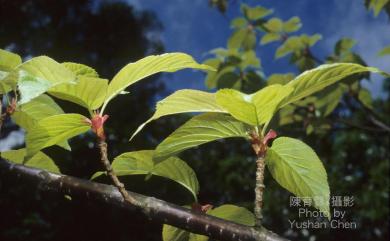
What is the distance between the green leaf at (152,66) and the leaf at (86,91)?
1.0 inches

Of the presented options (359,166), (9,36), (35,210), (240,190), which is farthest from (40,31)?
(359,166)

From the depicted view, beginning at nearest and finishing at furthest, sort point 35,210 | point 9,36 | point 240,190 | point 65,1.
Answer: point 35,210
point 9,36
point 240,190
point 65,1

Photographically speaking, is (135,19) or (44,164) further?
→ (135,19)

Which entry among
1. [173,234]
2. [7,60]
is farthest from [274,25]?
[7,60]

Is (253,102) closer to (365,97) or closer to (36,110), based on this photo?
(36,110)

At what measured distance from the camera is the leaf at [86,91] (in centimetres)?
62

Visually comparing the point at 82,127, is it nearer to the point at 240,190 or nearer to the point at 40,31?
the point at 240,190

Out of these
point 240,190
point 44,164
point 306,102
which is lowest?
point 240,190

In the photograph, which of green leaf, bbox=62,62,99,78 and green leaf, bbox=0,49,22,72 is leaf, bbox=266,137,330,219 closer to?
green leaf, bbox=62,62,99,78

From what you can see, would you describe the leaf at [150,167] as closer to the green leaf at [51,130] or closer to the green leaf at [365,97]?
the green leaf at [51,130]

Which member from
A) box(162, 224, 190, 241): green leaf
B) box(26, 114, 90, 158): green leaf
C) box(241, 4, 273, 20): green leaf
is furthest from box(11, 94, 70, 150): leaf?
box(241, 4, 273, 20): green leaf

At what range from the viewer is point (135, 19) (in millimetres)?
21453

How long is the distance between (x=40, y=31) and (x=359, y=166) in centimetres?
1354

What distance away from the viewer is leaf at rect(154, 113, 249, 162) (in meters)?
0.69
